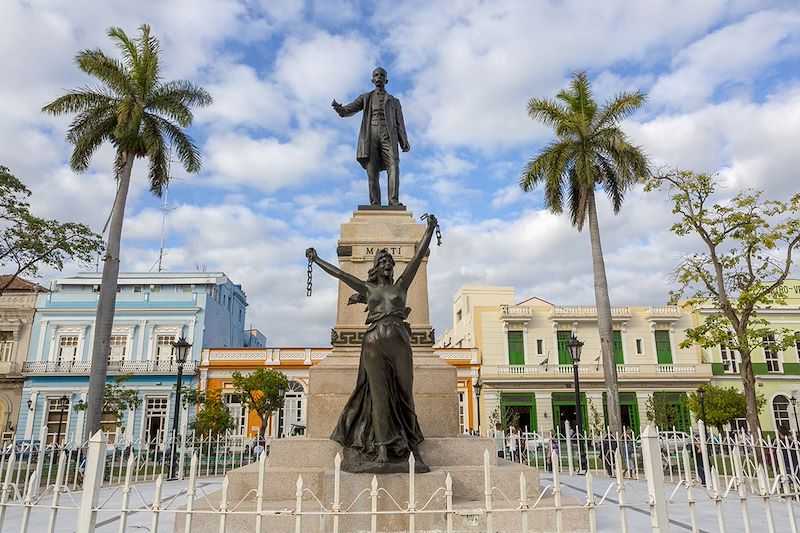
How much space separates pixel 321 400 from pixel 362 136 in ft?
14.7

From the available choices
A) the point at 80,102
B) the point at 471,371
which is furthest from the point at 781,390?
the point at 80,102

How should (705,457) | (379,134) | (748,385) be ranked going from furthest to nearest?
(748,385), (379,134), (705,457)

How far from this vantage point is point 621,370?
32.5 metres

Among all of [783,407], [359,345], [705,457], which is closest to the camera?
[705,457]

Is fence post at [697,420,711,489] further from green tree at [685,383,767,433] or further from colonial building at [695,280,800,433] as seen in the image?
colonial building at [695,280,800,433]

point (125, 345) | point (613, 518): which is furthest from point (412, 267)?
point (125, 345)

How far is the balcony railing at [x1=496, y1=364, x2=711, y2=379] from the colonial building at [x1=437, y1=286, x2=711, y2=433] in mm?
55

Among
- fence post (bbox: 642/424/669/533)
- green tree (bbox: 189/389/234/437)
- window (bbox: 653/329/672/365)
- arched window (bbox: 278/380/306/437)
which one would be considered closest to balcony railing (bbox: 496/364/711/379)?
window (bbox: 653/329/672/365)

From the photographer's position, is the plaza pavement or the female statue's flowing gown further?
the plaza pavement

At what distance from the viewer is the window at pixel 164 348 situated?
32.6 m

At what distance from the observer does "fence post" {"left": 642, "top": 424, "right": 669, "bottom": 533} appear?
3.70m

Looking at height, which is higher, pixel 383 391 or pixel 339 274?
pixel 339 274

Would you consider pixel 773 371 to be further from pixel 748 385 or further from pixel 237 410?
pixel 237 410

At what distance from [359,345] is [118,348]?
29.9m
